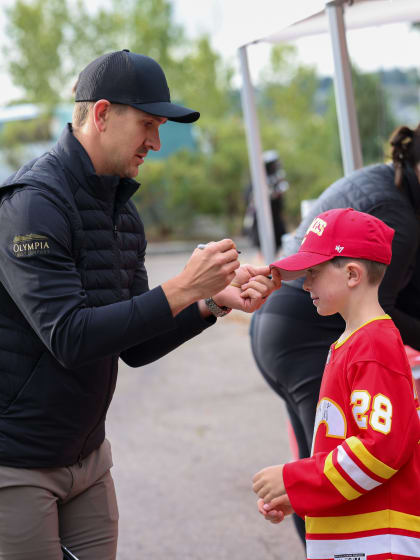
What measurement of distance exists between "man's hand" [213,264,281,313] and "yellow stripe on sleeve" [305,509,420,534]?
2.08 ft

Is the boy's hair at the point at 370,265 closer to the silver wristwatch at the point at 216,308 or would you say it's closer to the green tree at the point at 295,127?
the silver wristwatch at the point at 216,308

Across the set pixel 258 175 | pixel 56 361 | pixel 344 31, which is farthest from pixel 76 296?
pixel 258 175

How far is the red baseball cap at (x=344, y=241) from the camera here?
2.03 metres

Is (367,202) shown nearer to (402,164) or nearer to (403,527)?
(402,164)

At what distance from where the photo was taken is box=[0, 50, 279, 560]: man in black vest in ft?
6.22

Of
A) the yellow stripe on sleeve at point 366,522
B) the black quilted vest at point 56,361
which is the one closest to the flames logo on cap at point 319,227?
the black quilted vest at point 56,361

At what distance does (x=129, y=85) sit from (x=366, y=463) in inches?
44.3

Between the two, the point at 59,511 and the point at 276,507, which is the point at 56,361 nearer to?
the point at 59,511

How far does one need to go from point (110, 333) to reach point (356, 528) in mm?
786

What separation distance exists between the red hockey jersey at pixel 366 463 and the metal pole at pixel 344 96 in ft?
6.05

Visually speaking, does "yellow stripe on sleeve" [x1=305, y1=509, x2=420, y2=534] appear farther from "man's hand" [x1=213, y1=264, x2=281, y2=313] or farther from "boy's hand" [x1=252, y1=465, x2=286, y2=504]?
"man's hand" [x1=213, y1=264, x2=281, y2=313]

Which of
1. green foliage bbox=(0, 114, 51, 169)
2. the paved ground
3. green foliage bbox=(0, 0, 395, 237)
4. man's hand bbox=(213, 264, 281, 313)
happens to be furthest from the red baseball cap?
green foliage bbox=(0, 114, 51, 169)

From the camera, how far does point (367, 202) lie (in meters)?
2.57

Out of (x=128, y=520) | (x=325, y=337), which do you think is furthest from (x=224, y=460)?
(x=325, y=337)
